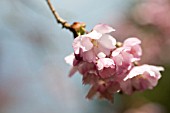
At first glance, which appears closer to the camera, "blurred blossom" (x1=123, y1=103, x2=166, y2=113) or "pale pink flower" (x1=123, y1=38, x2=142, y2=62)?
"pale pink flower" (x1=123, y1=38, x2=142, y2=62)

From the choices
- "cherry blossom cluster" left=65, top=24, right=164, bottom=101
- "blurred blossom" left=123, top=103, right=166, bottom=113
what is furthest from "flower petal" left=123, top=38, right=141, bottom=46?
"blurred blossom" left=123, top=103, right=166, bottom=113

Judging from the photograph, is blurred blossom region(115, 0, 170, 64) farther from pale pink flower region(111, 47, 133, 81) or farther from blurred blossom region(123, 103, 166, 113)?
pale pink flower region(111, 47, 133, 81)

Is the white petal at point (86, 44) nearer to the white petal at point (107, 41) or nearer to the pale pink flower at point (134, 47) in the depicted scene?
the white petal at point (107, 41)

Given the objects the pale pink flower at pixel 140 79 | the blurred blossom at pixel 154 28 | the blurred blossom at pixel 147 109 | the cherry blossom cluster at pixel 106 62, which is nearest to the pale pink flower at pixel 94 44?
the cherry blossom cluster at pixel 106 62

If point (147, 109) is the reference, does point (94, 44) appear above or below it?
above

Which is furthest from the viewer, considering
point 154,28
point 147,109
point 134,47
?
point 154,28


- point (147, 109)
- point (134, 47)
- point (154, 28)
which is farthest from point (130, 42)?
point (154, 28)

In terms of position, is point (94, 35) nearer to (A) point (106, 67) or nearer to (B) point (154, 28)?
(A) point (106, 67)
